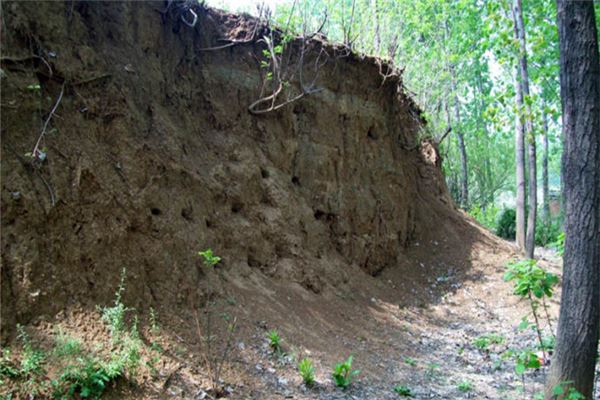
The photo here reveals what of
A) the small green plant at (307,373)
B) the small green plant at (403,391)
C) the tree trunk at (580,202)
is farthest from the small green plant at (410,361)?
the tree trunk at (580,202)

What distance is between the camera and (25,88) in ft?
17.6

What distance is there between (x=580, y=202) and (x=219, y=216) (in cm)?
489

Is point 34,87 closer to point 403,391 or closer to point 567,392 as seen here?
point 403,391

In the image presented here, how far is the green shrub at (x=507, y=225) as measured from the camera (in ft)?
66.6

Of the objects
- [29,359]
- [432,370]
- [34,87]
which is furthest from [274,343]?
[34,87]

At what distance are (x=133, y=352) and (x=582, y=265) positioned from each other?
437cm

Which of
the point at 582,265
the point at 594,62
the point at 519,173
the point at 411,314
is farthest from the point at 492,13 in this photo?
the point at 519,173

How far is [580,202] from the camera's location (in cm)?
466

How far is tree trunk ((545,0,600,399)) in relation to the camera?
4559mm

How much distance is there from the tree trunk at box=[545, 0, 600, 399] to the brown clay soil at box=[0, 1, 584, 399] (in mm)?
1787

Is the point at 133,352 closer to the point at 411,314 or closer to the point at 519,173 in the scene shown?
the point at 411,314

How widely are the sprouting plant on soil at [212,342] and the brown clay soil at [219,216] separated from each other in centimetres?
9

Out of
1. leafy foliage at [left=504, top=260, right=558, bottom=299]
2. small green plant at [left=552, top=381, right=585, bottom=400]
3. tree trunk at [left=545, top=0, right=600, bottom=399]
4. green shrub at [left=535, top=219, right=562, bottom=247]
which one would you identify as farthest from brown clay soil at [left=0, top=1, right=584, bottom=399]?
green shrub at [left=535, top=219, right=562, bottom=247]

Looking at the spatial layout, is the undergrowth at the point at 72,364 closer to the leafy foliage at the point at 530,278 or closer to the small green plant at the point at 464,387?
the leafy foliage at the point at 530,278
